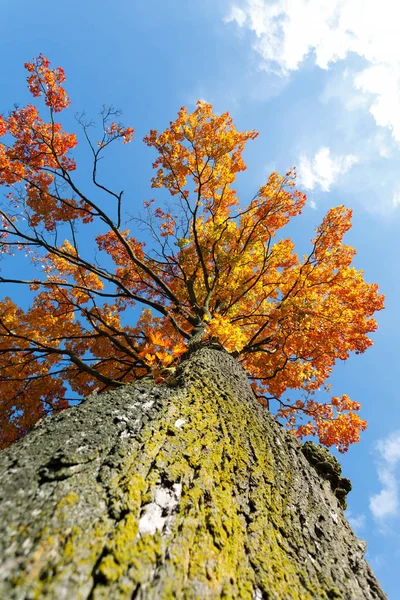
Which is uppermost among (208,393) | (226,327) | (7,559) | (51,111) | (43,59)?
(43,59)

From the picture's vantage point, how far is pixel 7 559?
854 millimetres

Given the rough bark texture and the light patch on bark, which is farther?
the light patch on bark

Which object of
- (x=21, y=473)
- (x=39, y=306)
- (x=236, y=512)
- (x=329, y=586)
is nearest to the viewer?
(x=21, y=473)

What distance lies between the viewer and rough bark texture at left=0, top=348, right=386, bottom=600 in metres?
0.94

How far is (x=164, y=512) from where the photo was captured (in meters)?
1.32

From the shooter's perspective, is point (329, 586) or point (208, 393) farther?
point (208, 393)

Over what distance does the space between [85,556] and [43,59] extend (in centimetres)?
970

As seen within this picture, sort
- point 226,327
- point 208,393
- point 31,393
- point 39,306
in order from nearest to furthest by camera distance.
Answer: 1. point 208,393
2. point 226,327
3. point 31,393
4. point 39,306

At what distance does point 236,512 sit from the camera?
161cm

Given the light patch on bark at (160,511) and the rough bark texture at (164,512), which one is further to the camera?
the light patch on bark at (160,511)

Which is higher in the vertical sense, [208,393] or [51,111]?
[51,111]

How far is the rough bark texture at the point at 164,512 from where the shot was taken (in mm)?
939

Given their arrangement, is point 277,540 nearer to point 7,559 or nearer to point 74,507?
point 74,507

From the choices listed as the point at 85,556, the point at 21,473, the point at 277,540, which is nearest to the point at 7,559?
the point at 85,556
